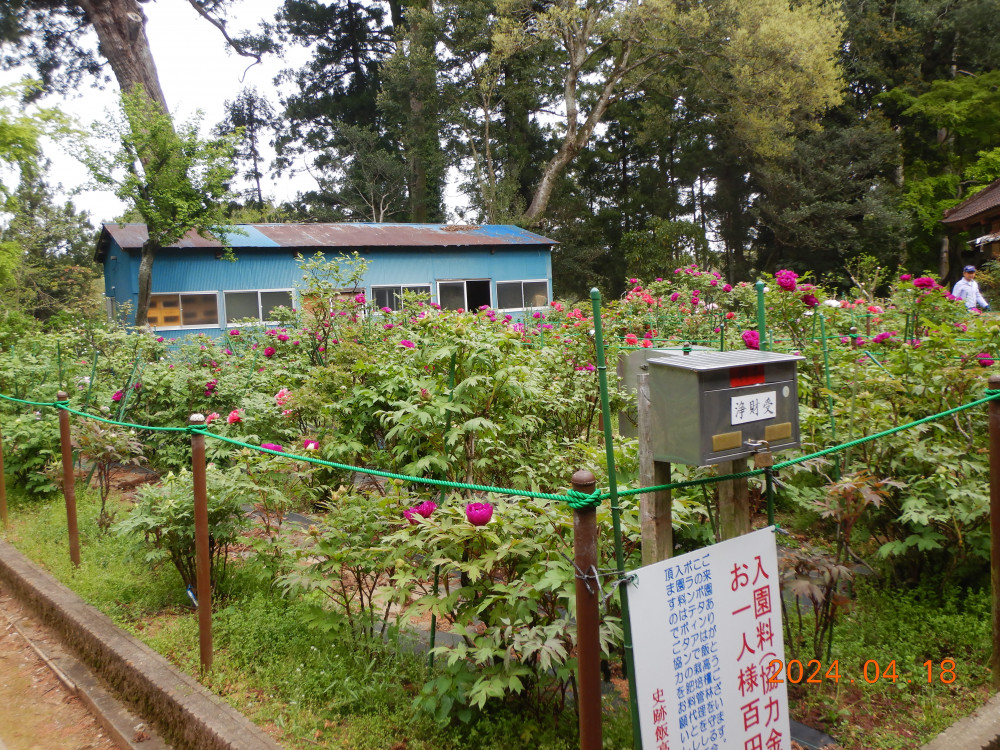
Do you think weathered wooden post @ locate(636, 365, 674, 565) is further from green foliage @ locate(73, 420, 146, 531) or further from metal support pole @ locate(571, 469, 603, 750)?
green foliage @ locate(73, 420, 146, 531)

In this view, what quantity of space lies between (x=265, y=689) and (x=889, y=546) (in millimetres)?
2717

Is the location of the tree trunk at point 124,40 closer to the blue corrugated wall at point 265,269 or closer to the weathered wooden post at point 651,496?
the blue corrugated wall at point 265,269

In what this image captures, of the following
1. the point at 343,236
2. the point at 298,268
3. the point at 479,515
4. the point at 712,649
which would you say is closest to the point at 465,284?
the point at 343,236

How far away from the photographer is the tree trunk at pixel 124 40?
19052mm

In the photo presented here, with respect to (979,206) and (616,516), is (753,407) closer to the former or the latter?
(616,516)

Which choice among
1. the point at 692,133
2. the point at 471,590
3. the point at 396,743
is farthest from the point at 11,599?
the point at 692,133

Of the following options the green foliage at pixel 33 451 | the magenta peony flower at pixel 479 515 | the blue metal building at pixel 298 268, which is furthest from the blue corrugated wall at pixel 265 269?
the magenta peony flower at pixel 479 515

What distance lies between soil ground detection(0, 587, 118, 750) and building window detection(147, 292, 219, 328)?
45.0 ft

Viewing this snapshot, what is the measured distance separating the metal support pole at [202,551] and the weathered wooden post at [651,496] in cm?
192

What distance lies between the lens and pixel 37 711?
11.3 feet

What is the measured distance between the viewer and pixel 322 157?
33.6 m

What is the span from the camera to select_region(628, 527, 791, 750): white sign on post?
Result: 1882 millimetres

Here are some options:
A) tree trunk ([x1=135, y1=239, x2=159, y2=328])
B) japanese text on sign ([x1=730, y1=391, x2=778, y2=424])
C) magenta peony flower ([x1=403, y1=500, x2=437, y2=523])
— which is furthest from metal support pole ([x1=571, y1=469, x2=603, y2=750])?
tree trunk ([x1=135, y1=239, x2=159, y2=328])

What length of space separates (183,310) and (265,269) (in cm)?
210
